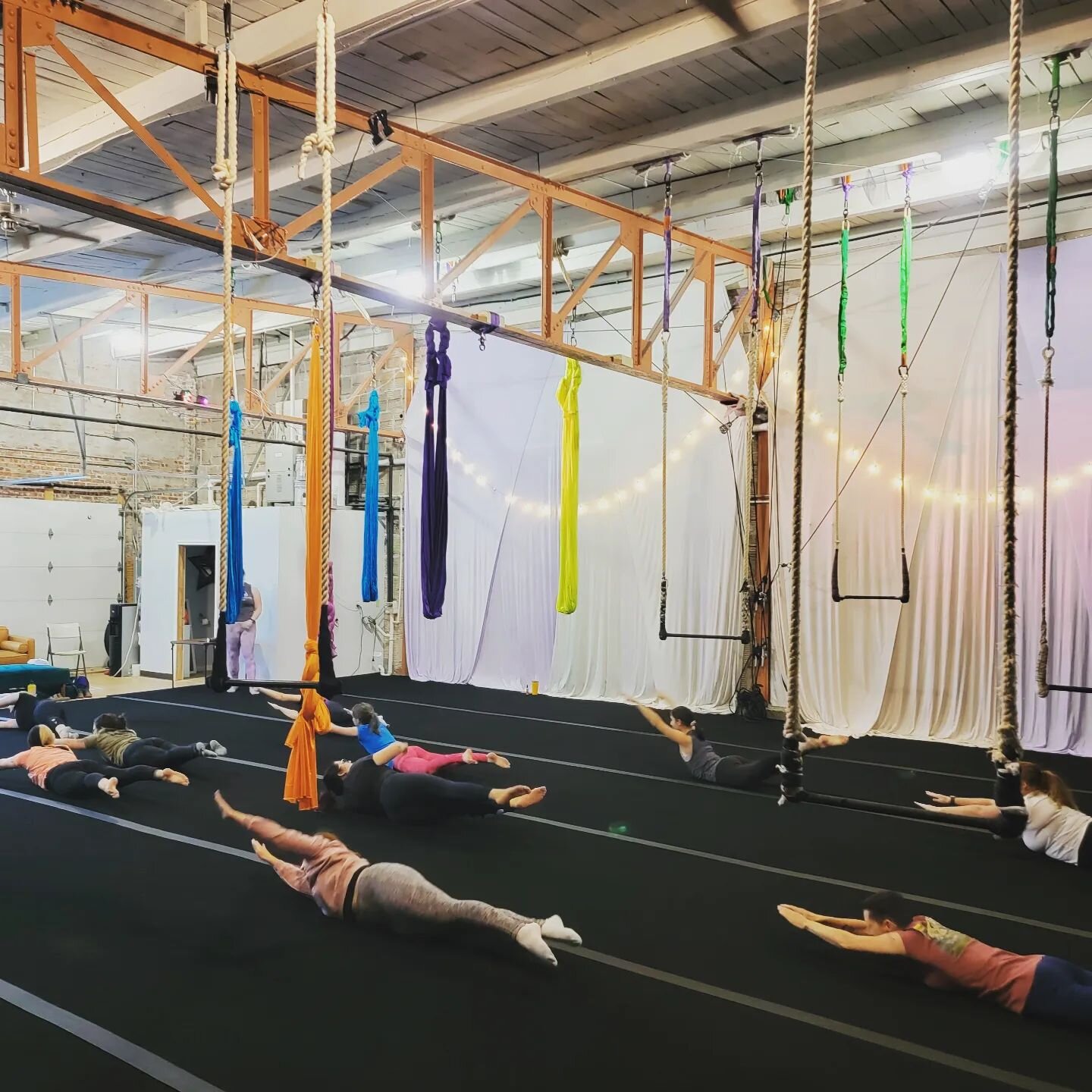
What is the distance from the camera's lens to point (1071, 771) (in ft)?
19.6

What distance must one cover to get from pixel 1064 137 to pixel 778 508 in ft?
11.0

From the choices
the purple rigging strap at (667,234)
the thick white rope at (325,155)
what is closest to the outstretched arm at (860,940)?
the thick white rope at (325,155)

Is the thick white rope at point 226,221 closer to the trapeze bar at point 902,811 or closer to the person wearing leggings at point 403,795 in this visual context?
the person wearing leggings at point 403,795

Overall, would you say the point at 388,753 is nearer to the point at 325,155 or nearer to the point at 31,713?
the point at 325,155

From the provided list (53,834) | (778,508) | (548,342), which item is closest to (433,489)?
(548,342)

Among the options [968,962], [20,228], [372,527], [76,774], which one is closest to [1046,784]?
[968,962]

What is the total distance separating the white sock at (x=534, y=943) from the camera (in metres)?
2.93

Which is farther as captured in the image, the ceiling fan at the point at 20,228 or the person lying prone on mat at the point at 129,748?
the ceiling fan at the point at 20,228

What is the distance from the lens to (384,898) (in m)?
3.26

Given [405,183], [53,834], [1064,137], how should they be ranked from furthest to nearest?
[405,183], [1064,137], [53,834]

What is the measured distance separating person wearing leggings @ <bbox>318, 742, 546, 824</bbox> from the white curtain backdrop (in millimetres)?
3878

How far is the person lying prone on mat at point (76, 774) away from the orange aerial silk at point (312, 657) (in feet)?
4.63

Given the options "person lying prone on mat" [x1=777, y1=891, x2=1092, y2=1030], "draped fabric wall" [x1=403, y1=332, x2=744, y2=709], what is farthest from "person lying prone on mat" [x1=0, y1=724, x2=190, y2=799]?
"draped fabric wall" [x1=403, y1=332, x2=744, y2=709]

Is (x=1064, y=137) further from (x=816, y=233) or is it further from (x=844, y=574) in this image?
(x=844, y=574)
